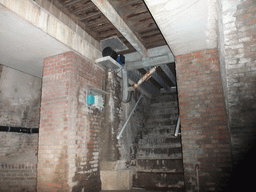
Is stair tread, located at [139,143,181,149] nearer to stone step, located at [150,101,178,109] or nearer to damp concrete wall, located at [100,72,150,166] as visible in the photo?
damp concrete wall, located at [100,72,150,166]

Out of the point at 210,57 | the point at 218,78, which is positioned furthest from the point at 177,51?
the point at 218,78

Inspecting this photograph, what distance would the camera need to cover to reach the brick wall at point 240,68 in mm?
4066

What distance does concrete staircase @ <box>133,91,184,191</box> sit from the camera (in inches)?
187

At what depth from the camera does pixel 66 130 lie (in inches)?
152

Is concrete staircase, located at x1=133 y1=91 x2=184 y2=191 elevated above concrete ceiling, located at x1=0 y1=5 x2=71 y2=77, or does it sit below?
below

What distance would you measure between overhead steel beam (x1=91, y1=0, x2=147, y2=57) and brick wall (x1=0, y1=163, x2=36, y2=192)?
402 cm

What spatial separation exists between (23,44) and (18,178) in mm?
3411

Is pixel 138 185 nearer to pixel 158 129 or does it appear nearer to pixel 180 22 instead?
pixel 158 129

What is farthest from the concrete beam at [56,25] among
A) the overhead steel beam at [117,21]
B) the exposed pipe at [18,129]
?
the exposed pipe at [18,129]

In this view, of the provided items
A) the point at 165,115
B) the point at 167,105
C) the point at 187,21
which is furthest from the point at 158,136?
the point at 187,21

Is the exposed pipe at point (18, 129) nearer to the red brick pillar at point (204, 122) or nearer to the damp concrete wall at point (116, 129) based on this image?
the damp concrete wall at point (116, 129)

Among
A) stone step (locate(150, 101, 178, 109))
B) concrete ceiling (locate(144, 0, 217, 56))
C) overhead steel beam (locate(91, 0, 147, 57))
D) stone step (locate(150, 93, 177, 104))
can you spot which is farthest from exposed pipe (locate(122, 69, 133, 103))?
stone step (locate(150, 93, 177, 104))

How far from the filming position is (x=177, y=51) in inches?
160

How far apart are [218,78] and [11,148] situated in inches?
209
